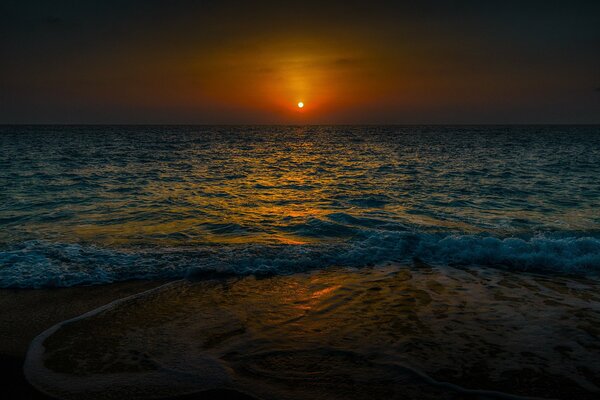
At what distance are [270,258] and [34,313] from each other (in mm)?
4599

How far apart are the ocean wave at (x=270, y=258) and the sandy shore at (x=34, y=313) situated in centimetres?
43

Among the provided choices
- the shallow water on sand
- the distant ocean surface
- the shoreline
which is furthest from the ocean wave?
the shallow water on sand

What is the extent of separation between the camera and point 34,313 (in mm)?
6418

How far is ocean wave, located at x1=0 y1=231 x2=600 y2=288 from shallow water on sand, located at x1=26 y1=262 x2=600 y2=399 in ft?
3.49

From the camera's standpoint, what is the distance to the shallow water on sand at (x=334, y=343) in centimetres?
455

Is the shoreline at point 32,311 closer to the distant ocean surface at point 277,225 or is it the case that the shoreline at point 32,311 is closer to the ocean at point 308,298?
the ocean at point 308,298

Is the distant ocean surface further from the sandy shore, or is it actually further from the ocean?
the sandy shore

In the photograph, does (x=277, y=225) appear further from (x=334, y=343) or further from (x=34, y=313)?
(x=334, y=343)

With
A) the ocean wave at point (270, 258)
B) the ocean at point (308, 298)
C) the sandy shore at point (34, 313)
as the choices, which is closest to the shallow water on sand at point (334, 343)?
the ocean at point (308, 298)

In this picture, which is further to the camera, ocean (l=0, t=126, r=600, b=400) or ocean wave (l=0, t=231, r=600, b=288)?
ocean wave (l=0, t=231, r=600, b=288)

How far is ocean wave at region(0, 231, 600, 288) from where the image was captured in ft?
27.3

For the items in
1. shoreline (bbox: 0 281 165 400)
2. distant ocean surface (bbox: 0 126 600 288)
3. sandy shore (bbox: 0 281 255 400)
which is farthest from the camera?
distant ocean surface (bbox: 0 126 600 288)

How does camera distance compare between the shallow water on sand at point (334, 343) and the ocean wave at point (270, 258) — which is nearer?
the shallow water on sand at point (334, 343)

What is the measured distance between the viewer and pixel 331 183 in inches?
933
